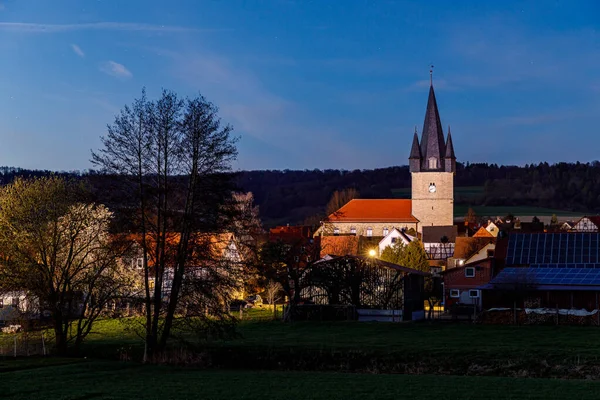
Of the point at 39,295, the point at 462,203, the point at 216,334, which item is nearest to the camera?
the point at 216,334

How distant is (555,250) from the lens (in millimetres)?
52750

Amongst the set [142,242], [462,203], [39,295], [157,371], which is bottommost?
[157,371]

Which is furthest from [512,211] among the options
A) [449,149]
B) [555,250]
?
[555,250]

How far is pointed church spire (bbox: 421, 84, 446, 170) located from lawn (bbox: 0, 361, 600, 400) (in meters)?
79.8

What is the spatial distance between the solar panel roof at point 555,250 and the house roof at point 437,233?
1628 inches

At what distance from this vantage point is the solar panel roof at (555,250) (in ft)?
169

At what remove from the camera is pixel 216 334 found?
93.9 feet

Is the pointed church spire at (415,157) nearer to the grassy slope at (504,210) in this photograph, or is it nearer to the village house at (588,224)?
the village house at (588,224)

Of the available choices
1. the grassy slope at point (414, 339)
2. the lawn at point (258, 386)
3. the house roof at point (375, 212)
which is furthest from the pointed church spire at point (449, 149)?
the lawn at point (258, 386)

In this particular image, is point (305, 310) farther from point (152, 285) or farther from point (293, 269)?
point (152, 285)

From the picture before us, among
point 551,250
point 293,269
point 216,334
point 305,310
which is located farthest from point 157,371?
point 551,250

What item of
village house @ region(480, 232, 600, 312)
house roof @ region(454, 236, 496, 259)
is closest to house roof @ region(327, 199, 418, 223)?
house roof @ region(454, 236, 496, 259)

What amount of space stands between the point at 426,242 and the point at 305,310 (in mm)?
52692

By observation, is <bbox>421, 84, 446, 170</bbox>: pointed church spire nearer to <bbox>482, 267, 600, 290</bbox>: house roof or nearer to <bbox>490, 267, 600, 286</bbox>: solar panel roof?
<bbox>490, 267, 600, 286</bbox>: solar panel roof
